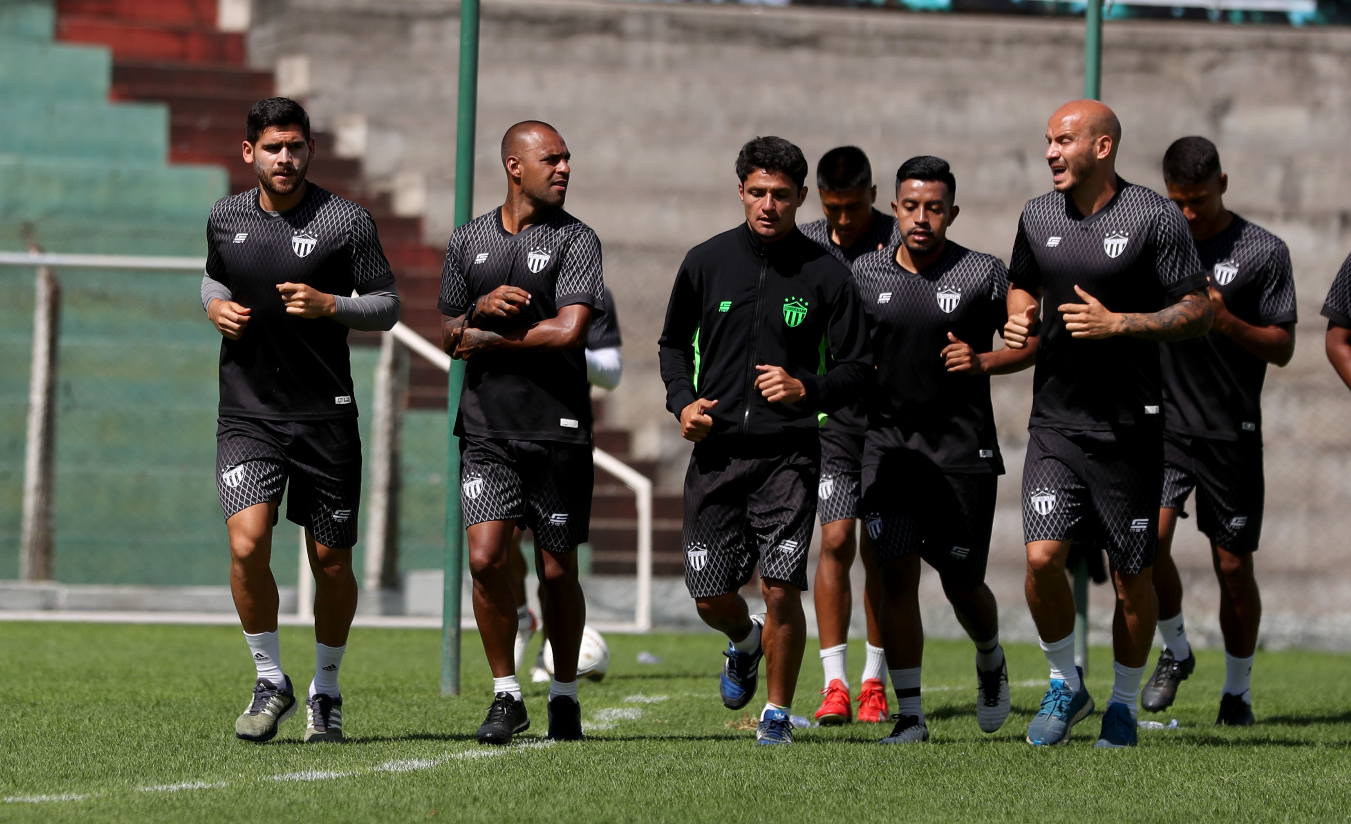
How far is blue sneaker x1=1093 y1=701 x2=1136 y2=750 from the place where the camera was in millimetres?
5602

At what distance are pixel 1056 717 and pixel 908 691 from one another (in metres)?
0.52

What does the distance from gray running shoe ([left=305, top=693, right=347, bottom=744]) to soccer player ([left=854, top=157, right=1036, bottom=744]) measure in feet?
6.30

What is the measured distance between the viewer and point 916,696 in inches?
231

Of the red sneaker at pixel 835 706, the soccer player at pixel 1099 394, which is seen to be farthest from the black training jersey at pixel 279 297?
the soccer player at pixel 1099 394

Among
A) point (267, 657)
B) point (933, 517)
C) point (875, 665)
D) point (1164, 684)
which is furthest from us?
point (1164, 684)

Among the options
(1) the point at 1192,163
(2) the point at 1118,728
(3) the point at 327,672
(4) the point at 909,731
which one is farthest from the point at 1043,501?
(3) the point at 327,672

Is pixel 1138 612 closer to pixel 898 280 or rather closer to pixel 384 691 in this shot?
pixel 898 280

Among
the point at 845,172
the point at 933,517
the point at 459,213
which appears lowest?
the point at 933,517

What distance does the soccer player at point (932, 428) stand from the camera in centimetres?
595

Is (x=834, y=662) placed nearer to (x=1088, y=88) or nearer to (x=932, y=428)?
(x=932, y=428)

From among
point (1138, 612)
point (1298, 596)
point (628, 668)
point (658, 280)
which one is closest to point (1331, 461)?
point (1298, 596)

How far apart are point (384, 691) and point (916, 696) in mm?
2415

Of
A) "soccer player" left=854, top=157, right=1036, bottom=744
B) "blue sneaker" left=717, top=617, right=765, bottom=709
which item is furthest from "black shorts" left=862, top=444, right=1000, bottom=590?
"blue sneaker" left=717, top=617, right=765, bottom=709

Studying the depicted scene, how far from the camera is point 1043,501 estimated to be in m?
5.61
